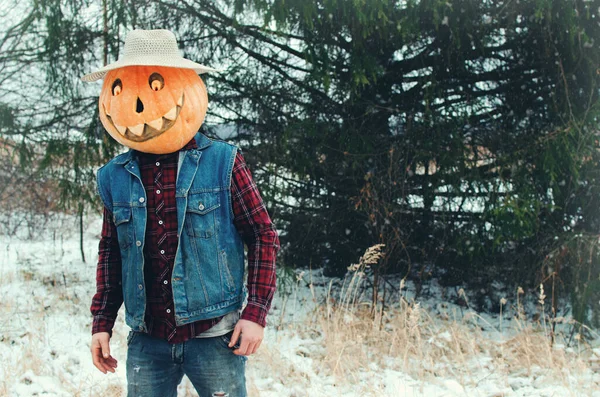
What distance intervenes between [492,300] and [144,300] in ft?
14.1

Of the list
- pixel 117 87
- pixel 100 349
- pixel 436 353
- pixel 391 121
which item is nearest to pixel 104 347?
pixel 100 349

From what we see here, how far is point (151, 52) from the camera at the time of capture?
5.73ft

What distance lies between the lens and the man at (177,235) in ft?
5.67

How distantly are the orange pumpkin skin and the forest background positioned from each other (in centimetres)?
268

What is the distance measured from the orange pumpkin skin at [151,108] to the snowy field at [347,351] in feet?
6.58

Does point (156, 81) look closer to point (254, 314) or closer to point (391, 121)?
point (254, 314)

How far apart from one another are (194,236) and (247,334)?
0.36 meters

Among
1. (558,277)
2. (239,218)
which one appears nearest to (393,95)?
(558,277)

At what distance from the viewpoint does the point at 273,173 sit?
195 inches

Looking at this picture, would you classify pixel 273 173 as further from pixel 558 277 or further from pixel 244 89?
pixel 558 277

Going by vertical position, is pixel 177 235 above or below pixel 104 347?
above

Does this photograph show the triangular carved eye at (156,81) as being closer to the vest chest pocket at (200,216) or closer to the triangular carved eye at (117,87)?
the triangular carved eye at (117,87)

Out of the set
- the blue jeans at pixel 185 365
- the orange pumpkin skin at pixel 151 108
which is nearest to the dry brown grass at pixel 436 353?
the blue jeans at pixel 185 365

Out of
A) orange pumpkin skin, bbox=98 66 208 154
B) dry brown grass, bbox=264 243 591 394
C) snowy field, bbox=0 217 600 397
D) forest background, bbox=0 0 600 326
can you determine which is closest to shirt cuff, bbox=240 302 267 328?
orange pumpkin skin, bbox=98 66 208 154
